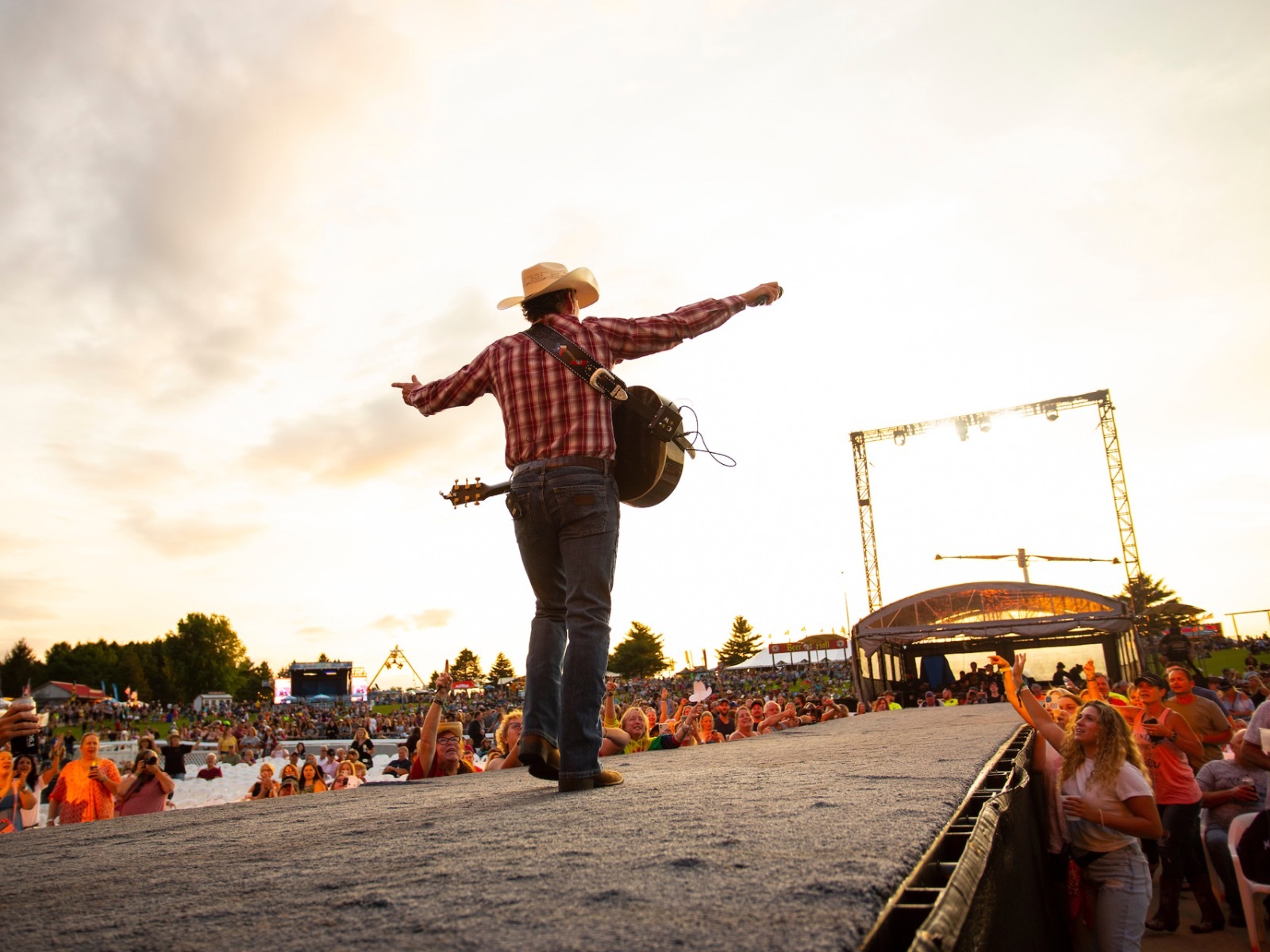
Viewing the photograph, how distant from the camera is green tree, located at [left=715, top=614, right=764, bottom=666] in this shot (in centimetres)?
12281

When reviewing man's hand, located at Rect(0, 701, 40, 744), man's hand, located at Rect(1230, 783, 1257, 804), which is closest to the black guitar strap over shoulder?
man's hand, located at Rect(0, 701, 40, 744)

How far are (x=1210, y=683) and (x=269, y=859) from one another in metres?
16.1

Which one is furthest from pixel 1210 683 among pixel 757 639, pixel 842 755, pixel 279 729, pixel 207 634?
pixel 207 634

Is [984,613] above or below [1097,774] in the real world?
above

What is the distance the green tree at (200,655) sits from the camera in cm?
11231

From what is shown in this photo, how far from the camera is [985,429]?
3288 cm

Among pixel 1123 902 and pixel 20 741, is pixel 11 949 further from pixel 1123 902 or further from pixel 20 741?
pixel 1123 902

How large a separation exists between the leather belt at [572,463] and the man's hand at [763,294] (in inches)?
37.9

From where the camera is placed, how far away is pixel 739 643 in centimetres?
12331

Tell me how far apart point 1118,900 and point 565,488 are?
4.22 meters

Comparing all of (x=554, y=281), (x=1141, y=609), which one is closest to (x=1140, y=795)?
(x=554, y=281)

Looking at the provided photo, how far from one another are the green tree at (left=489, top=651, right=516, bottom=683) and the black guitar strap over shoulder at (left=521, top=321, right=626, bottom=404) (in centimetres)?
14835

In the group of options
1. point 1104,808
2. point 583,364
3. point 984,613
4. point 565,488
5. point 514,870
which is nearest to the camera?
point 514,870

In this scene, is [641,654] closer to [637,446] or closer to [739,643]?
[739,643]
